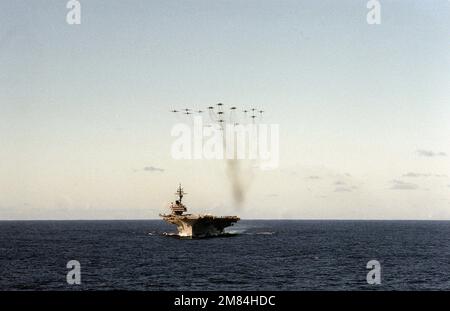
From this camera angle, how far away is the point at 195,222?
111 metres

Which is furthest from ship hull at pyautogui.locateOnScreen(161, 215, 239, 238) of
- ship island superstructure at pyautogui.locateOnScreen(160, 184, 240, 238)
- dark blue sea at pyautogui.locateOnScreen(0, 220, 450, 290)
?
dark blue sea at pyautogui.locateOnScreen(0, 220, 450, 290)

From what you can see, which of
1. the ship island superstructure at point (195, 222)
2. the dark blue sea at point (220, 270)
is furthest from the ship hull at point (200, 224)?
the dark blue sea at point (220, 270)

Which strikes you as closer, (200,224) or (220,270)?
(220,270)

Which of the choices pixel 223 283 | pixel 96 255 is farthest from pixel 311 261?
pixel 96 255

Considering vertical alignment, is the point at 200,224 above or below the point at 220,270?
above

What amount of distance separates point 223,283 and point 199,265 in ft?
51.9

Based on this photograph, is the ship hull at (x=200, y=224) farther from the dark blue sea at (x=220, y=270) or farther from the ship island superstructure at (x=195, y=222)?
the dark blue sea at (x=220, y=270)

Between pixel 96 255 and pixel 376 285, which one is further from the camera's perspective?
pixel 96 255

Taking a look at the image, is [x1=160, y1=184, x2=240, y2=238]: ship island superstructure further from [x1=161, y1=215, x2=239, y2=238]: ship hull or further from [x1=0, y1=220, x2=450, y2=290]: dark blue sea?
[x1=0, y1=220, x2=450, y2=290]: dark blue sea

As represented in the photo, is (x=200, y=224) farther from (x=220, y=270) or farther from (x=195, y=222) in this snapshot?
(x=220, y=270)

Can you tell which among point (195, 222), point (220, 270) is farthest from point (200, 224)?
point (220, 270)
